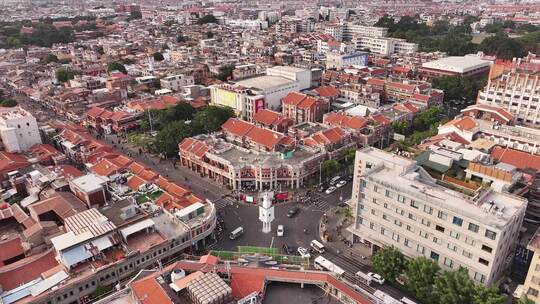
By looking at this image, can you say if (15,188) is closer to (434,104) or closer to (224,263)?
(224,263)

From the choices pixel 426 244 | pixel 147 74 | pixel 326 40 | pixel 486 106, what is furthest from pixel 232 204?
pixel 326 40

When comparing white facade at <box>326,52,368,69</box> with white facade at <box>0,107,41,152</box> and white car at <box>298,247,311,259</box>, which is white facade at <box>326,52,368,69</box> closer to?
white car at <box>298,247,311,259</box>

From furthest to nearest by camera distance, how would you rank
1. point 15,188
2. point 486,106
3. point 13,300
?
point 486,106
point 15,188
point 13,300

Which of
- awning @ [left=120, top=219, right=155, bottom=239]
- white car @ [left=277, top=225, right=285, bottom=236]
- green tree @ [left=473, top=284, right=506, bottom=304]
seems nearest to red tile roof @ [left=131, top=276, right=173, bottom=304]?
awning @ [left=120, top=219, right=155, bottom=239]

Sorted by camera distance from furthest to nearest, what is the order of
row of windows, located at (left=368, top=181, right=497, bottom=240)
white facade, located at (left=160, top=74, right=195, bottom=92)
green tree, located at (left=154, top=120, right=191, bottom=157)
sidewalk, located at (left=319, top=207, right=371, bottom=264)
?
white facade, located at (left=160, top=74, right=195, bottom=92)
green tree, located at (left=154, top=120, right=191, bottom=157)
sidewalk, located at (left=319, top=207, right=371, bottom=264)
row of windows, located at (left=368, top=181, right=497, bottom=240)

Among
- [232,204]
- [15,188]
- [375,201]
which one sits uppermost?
[375,201]
